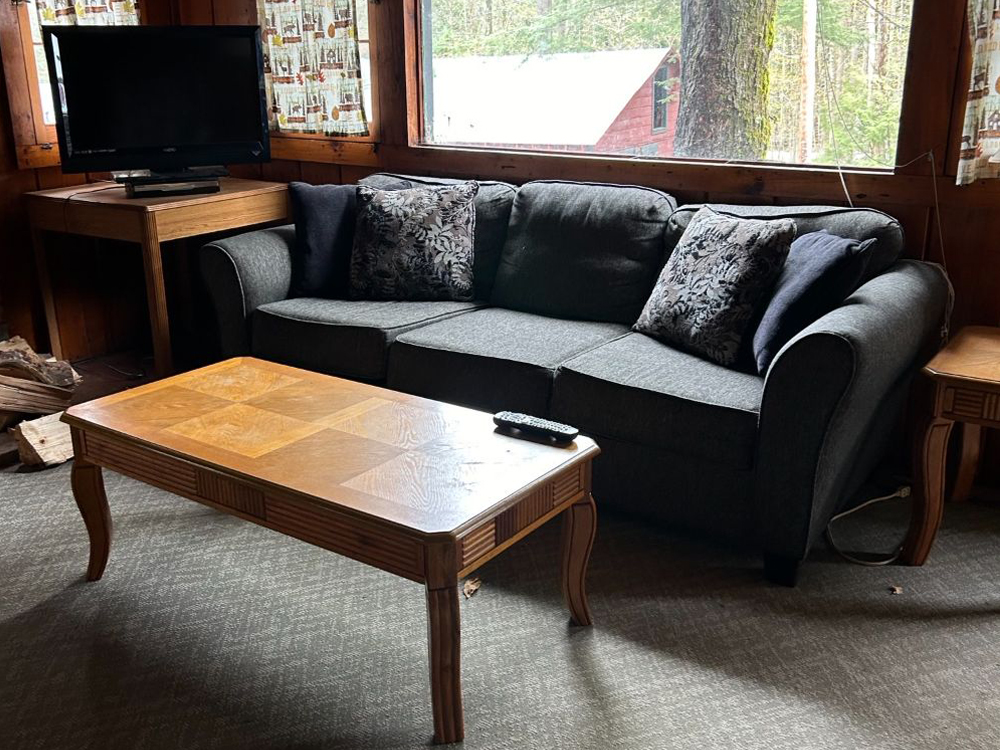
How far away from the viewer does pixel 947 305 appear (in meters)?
2.88

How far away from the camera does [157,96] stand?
12.7 ft

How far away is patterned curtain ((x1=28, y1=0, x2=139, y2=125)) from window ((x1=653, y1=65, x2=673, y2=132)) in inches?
92.4

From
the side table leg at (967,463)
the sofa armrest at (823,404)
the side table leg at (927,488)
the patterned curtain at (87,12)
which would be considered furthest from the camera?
the patterned curtain at (87,12)

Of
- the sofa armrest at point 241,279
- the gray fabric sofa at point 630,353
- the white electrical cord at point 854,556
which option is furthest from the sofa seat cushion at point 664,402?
the sofa armrest at point 241,279

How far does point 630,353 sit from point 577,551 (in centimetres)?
78

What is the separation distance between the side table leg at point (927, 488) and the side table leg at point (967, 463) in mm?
452

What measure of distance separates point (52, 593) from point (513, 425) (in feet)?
4.22

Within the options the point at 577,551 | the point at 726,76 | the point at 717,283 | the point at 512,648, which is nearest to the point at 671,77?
the point at 726,76

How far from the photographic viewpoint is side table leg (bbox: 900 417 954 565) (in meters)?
2.47

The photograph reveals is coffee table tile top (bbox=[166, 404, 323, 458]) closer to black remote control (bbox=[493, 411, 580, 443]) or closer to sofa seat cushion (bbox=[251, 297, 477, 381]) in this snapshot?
black remote control (bbox=[493, 411, 580, 443])

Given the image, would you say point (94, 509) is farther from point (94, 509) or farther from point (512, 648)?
point (512, 648)

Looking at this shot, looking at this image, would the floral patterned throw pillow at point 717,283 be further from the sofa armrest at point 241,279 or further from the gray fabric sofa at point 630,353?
the sofa armrest at point 241,279

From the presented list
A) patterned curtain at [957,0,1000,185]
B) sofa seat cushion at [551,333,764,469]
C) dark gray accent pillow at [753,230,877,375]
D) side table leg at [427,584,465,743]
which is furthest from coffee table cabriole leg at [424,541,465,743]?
patterned curtain at [957,0,1000,185]

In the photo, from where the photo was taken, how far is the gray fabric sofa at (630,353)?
93.1 inches
